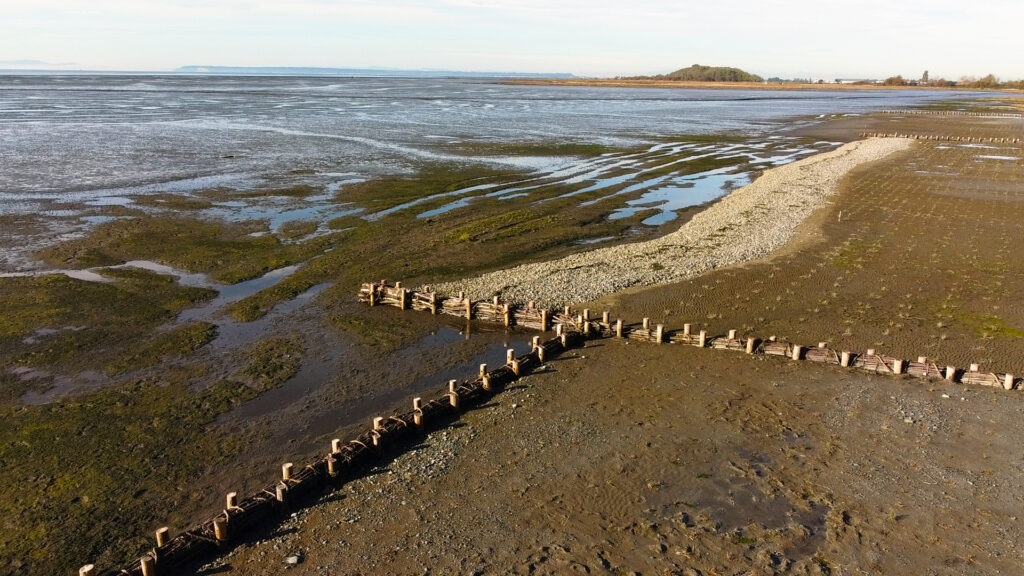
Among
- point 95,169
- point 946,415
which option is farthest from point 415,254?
point 95,169

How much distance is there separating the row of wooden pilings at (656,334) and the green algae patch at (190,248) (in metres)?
7.70

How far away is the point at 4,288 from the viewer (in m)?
28.3

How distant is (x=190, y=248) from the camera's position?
35.1 m

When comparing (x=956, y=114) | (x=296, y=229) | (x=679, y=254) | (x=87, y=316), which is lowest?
(x=87, y=316)

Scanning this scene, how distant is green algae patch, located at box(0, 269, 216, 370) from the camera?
2272 centimetres

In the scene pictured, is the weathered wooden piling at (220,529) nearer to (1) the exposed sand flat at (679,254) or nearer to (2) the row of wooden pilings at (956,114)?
(1) the exposed sand flat at (679,254)

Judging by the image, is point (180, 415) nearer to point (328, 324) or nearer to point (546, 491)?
point (328, 324)

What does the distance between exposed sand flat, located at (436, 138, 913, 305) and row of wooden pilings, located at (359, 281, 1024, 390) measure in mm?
1965

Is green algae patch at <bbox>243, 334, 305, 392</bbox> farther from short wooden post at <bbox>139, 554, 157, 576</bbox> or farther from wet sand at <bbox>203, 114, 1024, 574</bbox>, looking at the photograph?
short wooden post at <bbox>139, 554, 157, 576</bbox>


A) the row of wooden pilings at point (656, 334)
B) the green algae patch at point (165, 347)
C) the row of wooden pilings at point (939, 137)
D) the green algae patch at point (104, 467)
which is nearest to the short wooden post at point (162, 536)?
the green algae patch at point (104, 467)

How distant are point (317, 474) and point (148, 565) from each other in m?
3.82

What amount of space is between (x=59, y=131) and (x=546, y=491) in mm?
88343

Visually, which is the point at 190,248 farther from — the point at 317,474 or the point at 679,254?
the point at 679,254

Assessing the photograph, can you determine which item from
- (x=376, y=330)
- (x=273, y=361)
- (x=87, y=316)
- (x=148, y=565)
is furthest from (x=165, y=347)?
(x=148, y=565)
